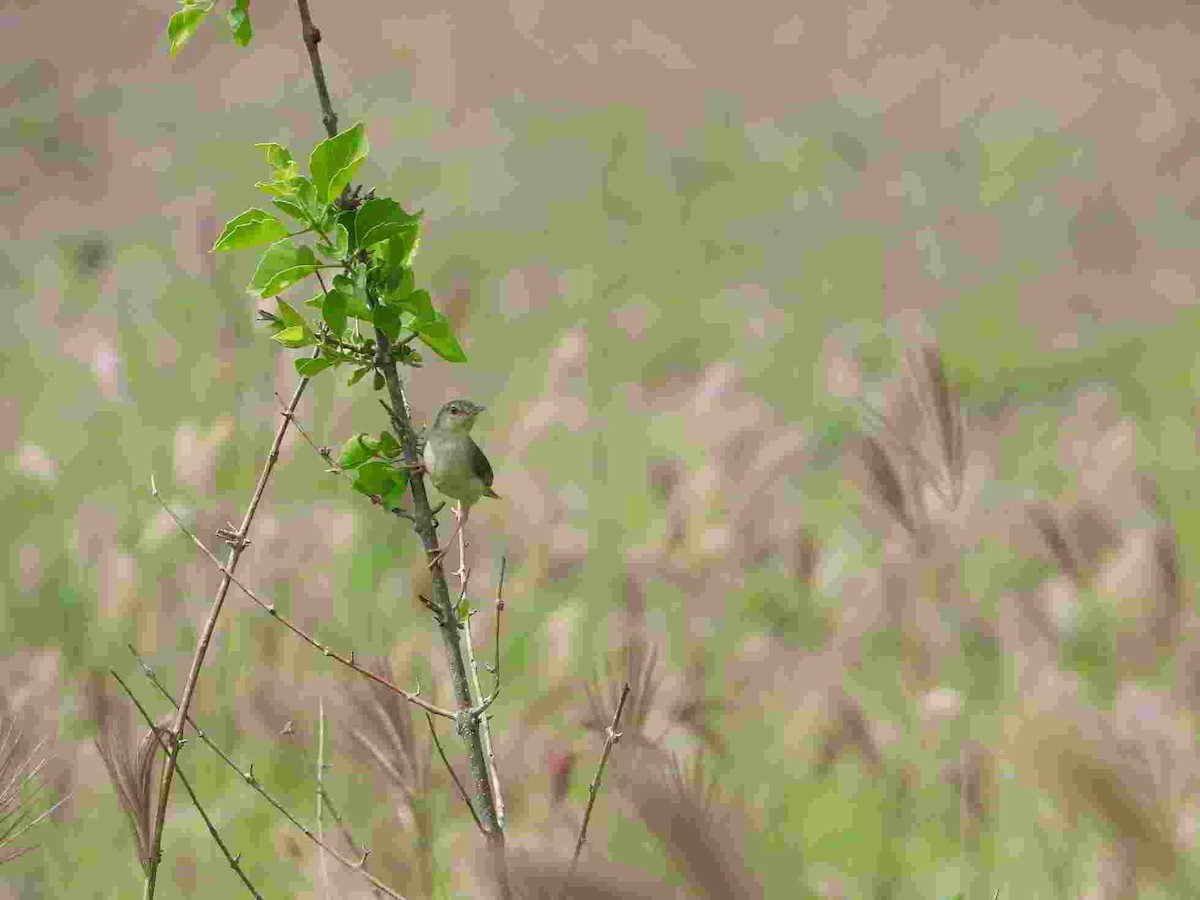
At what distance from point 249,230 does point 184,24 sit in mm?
181

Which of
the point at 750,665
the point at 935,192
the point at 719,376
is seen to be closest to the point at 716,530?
the point at 750,665

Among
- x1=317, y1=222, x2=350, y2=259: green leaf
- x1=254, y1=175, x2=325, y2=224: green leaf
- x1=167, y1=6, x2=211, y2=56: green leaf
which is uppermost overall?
x1=167, y1=6, x2=211, y2=56: green leaf

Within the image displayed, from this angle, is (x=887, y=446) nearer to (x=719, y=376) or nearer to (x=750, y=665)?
(x=750, y=665)

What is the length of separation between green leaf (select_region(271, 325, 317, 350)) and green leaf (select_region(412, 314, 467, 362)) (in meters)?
0.08

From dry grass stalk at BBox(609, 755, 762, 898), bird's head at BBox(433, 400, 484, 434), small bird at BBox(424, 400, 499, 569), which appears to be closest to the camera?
dry grass stalk at BBox(609, 755, 762, 898)

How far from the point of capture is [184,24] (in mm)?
1030

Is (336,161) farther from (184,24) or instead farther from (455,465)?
(455,465)

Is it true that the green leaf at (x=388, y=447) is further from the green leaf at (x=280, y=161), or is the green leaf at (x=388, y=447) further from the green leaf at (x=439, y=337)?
the green leaf at (x=280, y=161)

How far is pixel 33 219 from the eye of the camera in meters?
→ 7.31

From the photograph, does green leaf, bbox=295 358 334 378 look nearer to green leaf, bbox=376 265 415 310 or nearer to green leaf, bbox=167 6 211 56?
green leaf, bbox=376 265 415 310

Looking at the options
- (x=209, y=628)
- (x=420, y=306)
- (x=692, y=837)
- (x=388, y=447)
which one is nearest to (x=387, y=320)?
(x=420, y=306)

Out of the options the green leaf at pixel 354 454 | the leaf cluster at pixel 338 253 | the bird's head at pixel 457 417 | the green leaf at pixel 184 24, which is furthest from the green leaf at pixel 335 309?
the bird's head at pixel 457 417

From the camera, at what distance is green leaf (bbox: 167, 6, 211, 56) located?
102 centimetres

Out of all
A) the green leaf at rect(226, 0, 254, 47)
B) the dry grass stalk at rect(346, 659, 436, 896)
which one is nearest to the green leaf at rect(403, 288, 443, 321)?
the green leaf at rect(226, 0, 254, 47)
